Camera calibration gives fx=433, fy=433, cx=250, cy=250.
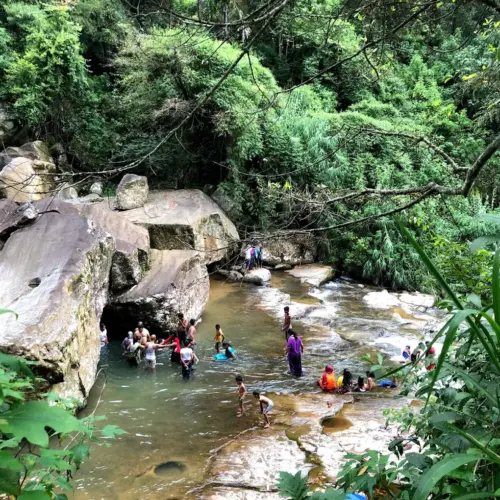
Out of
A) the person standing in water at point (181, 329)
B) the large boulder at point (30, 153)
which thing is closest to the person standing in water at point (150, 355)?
the person standing in water at point (181, 329)

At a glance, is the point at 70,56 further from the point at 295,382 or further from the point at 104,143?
the point at 295,382

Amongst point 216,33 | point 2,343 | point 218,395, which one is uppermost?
point 216,33

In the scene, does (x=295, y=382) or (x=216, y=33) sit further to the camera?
(x=295, y=382)

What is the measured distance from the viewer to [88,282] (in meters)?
7.52

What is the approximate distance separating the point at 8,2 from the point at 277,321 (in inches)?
586

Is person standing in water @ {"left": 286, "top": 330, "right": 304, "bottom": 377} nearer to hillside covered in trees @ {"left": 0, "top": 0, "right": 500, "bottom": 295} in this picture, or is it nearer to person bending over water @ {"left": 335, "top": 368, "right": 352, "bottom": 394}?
person bending over water @ {"left": 335, "top": 368, "right": 352, "bottom": 394}

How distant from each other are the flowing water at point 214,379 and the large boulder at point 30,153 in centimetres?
740

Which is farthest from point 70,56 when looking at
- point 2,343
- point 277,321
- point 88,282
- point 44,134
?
point 2,343

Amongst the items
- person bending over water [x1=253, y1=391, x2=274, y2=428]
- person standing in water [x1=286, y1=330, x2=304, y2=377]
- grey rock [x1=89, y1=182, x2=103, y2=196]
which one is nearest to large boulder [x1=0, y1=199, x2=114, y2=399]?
person bending over water [x1=253, y1=391, x2=274, y2=428]

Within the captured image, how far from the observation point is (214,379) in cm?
783

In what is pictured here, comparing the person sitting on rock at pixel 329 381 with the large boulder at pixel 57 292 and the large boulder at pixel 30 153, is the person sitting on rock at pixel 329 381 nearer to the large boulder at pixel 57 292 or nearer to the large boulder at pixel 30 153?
the large boulder at pixel 57 292

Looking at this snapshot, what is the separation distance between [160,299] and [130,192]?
4.92m

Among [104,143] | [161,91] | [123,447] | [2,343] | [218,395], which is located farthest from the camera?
[104,143]

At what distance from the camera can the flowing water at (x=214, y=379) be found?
16.7 ft
